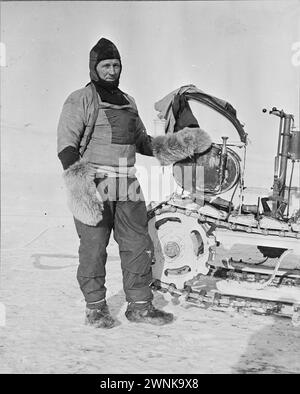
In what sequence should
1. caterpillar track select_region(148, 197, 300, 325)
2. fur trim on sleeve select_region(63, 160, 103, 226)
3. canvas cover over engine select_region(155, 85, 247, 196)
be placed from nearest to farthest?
fur trim on sleeve select_region(63, 160, 103, 226) < caterpillar track select_region(148, 197, 300, 325) < canvas cover over engine select_region(155, 85, 247, 196)

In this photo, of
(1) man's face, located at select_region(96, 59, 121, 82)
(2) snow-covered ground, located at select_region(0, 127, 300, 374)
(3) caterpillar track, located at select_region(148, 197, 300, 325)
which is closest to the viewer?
(2) snow-covered ground, located at select_region(0, 127, 300, 374)

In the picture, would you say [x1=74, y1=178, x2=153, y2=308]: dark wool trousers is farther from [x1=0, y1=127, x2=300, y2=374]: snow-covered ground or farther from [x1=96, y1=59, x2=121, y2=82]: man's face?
[x1=96, y1=59, x2=121, y2=82]: man's face

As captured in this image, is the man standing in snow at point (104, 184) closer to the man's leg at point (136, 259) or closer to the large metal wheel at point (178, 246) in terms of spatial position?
the man's leg at point (136, 259)

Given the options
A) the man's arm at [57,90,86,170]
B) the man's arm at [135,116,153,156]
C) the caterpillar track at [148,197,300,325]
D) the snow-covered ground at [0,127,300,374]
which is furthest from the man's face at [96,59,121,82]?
the snow-covered ground at [0,127,300,374]

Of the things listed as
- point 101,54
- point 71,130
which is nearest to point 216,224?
point 71,130

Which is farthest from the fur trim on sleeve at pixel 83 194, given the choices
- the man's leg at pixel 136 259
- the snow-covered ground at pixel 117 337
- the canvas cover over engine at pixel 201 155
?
Answer: the canvas cover over engine at pixel 201 155

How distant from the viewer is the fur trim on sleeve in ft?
13.7

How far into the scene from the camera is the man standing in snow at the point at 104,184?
4.22 metres

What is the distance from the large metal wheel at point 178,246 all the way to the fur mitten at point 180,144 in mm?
506

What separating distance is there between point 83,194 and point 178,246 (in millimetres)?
1107

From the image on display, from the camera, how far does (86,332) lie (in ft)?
14.3

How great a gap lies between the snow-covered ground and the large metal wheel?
0.34m

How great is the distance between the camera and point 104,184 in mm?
4363

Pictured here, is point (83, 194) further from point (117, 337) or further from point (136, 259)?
point (117, 337)
